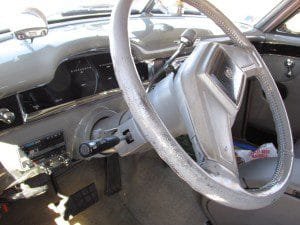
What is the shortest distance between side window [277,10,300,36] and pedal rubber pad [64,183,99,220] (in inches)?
52.4

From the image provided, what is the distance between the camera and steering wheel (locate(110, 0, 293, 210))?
0.71 metres

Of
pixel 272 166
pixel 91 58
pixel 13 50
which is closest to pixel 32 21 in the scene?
pixel 13 50

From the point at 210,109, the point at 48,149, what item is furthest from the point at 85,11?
the point at 210,109

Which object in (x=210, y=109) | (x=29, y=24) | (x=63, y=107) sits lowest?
(x=63, y=107)

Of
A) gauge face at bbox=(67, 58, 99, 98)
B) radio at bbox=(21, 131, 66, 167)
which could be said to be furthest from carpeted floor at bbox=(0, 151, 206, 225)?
gauge face at bbox=(67, 58, 99, 98)

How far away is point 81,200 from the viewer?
1624 millimetres

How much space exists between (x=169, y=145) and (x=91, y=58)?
0.72m

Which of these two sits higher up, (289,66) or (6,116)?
(6,116)

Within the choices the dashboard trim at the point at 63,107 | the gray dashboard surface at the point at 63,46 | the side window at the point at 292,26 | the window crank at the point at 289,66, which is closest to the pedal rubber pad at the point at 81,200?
the dashboard trim at the point at 63,107

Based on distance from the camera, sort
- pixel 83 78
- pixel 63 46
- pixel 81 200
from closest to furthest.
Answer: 1. pixel 63 46
2. pixel 83 78
3. pixel 81 200

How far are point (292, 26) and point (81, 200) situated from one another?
4.70 ft

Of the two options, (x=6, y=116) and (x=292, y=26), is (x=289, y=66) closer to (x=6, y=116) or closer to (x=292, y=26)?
(x=292, y=26)

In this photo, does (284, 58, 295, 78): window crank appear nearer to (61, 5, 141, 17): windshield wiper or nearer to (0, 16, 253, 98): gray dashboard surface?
(0, 16, 253, 98): gray dashboard surface

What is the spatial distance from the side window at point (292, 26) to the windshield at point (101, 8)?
0.12 m
